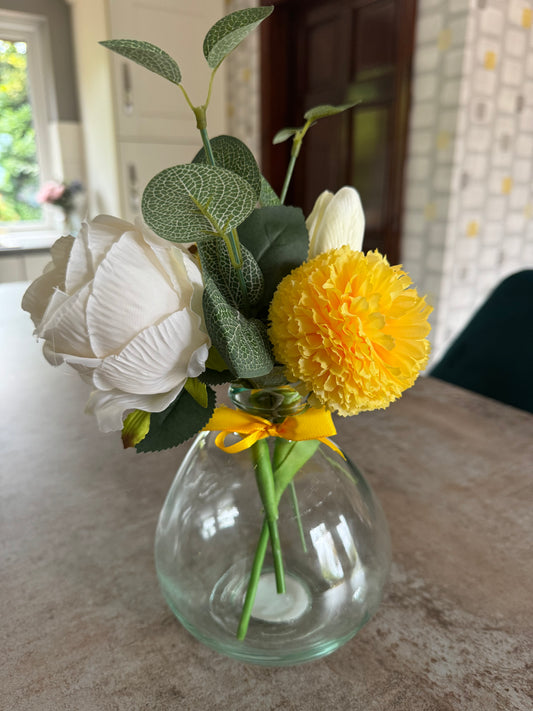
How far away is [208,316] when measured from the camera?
319mm

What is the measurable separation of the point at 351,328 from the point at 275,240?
93 mm

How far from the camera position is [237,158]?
357 mm

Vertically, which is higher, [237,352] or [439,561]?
[237,352]

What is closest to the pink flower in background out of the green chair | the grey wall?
the grey wall

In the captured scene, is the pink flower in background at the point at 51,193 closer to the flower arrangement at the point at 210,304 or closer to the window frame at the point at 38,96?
the window frame at the point at 38,96

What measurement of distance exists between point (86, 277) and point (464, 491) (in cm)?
55

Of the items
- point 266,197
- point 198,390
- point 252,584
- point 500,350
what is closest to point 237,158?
point 266,197

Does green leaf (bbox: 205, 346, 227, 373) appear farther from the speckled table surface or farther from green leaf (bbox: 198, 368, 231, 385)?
the speckled table surface

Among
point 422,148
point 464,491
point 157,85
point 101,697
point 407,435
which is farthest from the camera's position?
point 157,85

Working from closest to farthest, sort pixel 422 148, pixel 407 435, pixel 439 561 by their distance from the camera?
1. pixel 439 561
2. pixel 407 435
3. pixel 422 148

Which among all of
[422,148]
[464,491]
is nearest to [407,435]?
[464,491]

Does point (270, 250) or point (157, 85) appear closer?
point (270, 250)

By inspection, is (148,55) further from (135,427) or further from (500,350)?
(500,350)

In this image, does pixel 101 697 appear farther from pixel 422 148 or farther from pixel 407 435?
pixel 422 148
